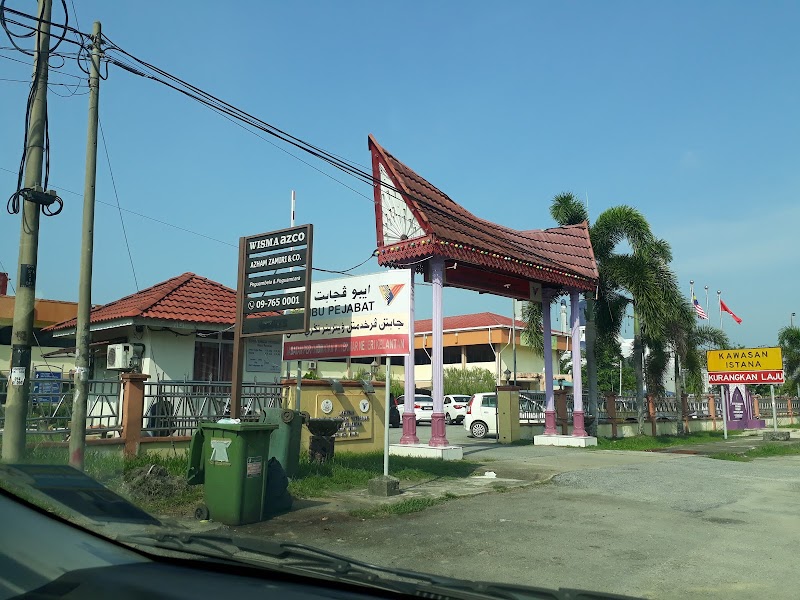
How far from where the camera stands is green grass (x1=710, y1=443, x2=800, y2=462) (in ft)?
62.9

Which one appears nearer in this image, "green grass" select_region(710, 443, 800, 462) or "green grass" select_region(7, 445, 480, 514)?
"green grass" select_region(7, 445, 480, 514)

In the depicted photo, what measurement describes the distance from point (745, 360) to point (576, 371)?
10.1m

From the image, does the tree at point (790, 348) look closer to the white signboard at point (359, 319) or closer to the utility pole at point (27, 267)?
the white signboard at point (359, 319)

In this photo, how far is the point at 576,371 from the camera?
22.3 metres

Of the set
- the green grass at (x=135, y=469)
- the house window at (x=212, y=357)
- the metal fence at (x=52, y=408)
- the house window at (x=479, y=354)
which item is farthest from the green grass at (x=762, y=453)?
the house window at (x=479, y=354)

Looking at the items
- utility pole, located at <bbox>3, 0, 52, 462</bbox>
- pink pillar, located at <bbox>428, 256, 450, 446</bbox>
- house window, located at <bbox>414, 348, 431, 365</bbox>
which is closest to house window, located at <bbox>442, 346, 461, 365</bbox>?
house window, located at <bbox>414, 348, 431, 365</bbox>

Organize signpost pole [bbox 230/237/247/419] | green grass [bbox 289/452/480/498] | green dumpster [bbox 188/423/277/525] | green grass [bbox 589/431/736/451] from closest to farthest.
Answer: green dumpster [bbox 188/423/277/525] → green grass [bbox 289/452/480/498] → signpost pole [bbox 230/237/247/419] → green grass [bbox 589/431/736/451]

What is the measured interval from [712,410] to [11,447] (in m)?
33.3

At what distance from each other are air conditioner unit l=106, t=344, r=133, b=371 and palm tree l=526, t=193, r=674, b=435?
15332 millimetres

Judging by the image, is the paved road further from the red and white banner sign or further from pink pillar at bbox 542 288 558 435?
the red and white banner sign

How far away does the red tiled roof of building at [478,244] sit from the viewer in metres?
17.0

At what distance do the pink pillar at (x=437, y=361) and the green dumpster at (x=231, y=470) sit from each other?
830cm

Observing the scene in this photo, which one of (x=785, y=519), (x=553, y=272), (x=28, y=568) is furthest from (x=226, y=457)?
(x=553, y=272)

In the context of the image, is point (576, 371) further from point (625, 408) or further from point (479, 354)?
point (479, 354)
